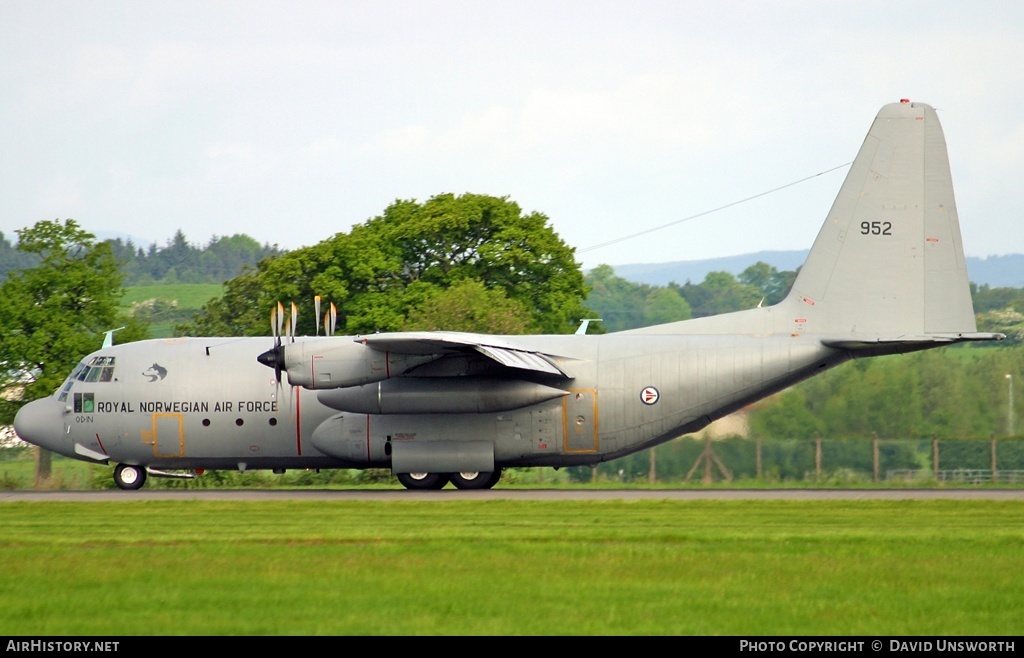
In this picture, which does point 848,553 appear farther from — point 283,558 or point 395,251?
point 395,251

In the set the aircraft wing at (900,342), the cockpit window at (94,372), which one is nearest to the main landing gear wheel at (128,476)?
the cockpit window at (94,372)

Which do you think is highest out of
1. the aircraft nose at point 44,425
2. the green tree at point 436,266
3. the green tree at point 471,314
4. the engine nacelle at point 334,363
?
the green tree at point 436,266

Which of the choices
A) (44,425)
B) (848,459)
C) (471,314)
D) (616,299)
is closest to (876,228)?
(848,459)

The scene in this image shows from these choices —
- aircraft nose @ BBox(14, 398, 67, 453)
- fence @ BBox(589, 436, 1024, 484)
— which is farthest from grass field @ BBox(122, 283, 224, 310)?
fence @ BBox(589, 436, 1024, 484)

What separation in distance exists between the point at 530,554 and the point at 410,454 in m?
10.3

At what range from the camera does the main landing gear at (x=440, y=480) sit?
26.4 meters

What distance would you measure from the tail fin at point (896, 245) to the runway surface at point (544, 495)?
336 centimetres

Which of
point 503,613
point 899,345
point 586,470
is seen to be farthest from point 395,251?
point 503,613

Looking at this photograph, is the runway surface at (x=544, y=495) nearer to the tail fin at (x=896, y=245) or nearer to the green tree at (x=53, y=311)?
the tail fin at (x=896, y=245)

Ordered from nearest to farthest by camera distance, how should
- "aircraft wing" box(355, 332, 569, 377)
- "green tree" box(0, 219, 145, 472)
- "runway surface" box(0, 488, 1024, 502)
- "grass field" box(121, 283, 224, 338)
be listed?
"aircraft wing" box(355, 332, 569, 377), "runway surface" box(0, 488, 1024, 502), "green tree" box(0, 219, 145, 472), "grass field" box(121, 283, 224, 338)

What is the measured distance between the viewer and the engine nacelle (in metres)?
24.0

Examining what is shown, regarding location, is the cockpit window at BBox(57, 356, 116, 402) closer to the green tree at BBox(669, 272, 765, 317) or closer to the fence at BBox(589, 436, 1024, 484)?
the fence at BBox(589, 436, 1024, 484)

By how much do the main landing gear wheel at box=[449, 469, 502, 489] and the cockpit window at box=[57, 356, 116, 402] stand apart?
7.79 m
